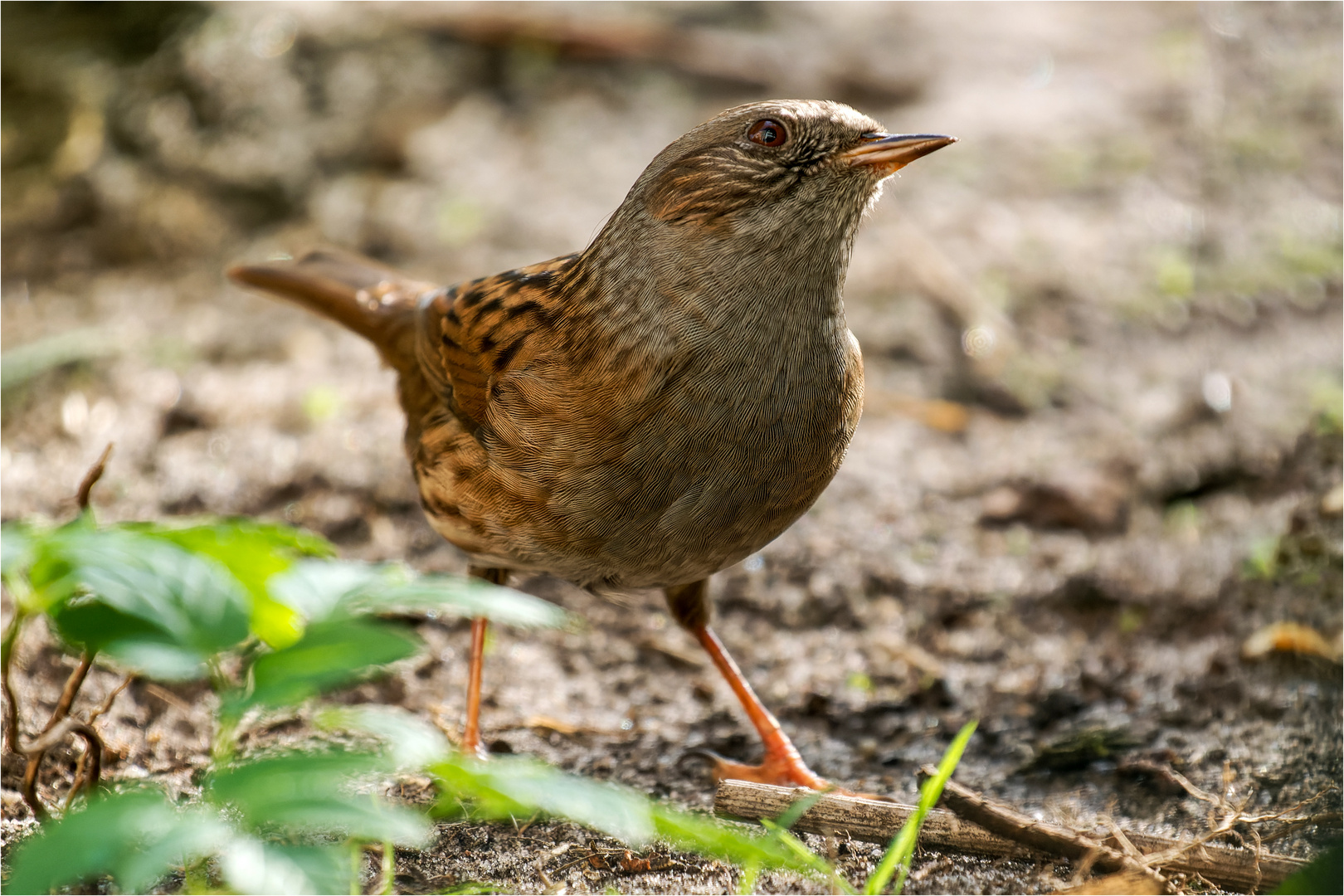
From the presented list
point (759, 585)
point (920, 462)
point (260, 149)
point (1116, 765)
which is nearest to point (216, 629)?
point (1116, 765)

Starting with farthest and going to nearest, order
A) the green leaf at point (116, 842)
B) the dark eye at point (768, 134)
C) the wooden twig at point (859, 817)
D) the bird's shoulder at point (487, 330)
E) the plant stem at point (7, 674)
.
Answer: the bird's shoulder at point (487, 330) < the dark eye at point (768, 134) < the wooden twig at point (859, 817) < the plant stem at point (7, 674) < the green leaf at point (116, 842)

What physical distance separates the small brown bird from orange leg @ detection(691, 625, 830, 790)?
0.64 m

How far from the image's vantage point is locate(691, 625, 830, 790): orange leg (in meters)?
3.51

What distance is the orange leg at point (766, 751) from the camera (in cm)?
351

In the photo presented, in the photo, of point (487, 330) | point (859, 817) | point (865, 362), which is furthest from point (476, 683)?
point (865, 362)

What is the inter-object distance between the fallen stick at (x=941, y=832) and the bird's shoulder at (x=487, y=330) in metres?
1.35

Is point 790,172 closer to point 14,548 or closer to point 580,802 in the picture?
point 580,802

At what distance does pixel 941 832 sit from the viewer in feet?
9.41

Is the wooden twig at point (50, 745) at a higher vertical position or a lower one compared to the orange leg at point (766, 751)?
higher

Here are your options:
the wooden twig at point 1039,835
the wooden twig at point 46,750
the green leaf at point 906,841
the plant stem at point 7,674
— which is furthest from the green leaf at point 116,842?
the wooden twig at point 1039,835

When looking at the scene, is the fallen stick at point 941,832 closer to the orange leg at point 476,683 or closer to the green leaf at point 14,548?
the orange leg at point 476,683

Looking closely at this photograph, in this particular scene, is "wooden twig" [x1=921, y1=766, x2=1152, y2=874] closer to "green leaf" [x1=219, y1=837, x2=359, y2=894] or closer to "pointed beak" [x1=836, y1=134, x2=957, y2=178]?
"pointed beak" [x1=836, y1=134, x2=957, y2=178]

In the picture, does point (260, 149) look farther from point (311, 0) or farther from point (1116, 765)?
point (1116, 765)

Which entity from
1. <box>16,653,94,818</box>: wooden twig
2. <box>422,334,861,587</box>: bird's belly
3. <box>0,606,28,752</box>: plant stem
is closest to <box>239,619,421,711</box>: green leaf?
<box>0,606,28,752</box>: plant stem
